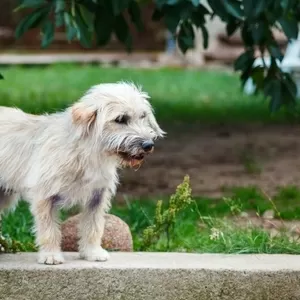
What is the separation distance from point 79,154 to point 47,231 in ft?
1.42

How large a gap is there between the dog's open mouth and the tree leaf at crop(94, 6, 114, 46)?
10.4 feet

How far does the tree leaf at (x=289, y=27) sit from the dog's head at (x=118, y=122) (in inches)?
113

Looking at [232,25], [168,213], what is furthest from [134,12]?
[168,213]

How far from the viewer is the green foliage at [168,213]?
5.86m

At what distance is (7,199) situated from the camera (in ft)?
18.7

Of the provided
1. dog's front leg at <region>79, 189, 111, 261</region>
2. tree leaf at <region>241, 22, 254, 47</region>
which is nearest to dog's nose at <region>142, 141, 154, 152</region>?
dog's front leg at <region>79, 189, 111, 261</region>

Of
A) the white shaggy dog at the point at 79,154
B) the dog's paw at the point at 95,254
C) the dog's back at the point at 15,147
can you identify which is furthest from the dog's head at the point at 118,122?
the dog's paw at the point at 95,254

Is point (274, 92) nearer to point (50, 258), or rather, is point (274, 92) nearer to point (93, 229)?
point (93, 229)

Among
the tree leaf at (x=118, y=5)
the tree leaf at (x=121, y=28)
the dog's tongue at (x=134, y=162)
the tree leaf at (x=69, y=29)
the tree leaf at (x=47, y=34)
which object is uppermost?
the tree leaf at (x=118, y=5)

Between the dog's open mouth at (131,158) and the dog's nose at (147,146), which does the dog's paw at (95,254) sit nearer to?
the dog's open mouth at (131,158)

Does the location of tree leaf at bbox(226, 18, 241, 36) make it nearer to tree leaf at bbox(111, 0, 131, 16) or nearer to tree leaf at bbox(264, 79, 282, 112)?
tree leaf at bbox(264, 79, 282, 112)

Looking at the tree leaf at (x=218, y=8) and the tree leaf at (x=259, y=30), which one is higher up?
the tree leaf at (x=218, y=8)

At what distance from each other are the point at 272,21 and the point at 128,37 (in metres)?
1.24

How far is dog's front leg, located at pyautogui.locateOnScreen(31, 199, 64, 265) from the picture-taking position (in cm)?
521
